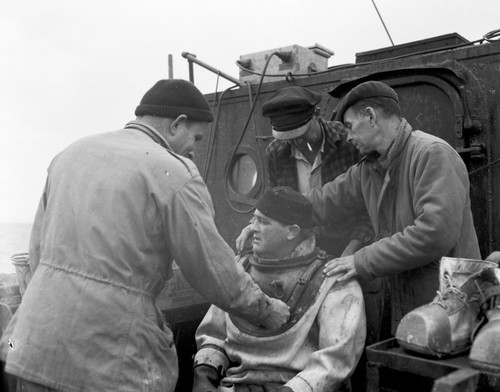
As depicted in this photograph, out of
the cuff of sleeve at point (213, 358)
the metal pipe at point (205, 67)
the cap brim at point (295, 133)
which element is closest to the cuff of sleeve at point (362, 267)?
the cuff of sleeve at point (213, 358)

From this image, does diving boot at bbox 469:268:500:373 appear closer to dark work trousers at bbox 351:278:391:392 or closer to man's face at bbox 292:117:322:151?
dark work trousers at bbox 351:278:391:392

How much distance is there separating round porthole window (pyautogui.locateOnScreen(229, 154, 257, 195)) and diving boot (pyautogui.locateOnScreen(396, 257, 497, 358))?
3430 millimetres

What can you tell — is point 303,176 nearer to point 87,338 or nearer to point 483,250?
point 483,250

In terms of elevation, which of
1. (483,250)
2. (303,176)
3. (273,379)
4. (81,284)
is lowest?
(273,379)

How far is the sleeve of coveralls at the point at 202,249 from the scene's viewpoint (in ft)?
7.60

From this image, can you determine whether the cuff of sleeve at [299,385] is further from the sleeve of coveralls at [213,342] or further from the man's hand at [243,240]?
the man's hand at [243,240]

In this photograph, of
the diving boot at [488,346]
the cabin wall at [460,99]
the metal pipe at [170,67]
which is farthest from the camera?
the metal pipe at [170,67]

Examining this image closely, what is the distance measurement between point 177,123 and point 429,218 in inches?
53.9

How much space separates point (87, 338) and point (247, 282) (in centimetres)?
78

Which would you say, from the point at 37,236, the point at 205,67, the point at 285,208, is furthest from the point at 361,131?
the point at 205,67

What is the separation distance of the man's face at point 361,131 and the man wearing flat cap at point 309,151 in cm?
73

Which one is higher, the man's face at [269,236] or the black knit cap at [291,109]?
the black knit cap at [291,109]

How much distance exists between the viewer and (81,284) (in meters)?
2.26

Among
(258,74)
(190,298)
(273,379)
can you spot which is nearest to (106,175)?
(273,379)
